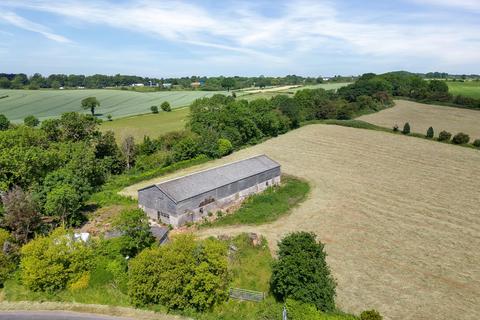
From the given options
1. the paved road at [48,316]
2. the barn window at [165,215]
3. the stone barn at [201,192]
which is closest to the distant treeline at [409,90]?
the stone barn at [201,192]

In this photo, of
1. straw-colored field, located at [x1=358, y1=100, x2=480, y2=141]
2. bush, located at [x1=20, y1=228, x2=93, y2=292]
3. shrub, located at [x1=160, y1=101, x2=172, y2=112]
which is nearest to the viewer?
bush, located at [x1=20, y1=228, x2=93, y2=292]

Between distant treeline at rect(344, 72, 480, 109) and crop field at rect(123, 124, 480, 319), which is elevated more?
distant treeline at rect(344, 72, 480, 109)

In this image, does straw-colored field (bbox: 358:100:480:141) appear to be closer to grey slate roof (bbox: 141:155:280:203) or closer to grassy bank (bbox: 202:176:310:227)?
grassy bank (bbox: 202:176:310:227)

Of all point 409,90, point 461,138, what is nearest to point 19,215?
point 461,138

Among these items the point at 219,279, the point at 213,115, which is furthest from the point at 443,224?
the point at 213,115

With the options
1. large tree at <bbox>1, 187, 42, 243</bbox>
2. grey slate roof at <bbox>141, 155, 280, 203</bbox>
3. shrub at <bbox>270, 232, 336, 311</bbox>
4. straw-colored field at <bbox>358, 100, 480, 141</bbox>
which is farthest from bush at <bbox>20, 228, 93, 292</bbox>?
straw-colored field at <bbox>358, 100, 480, 141</bbox>
